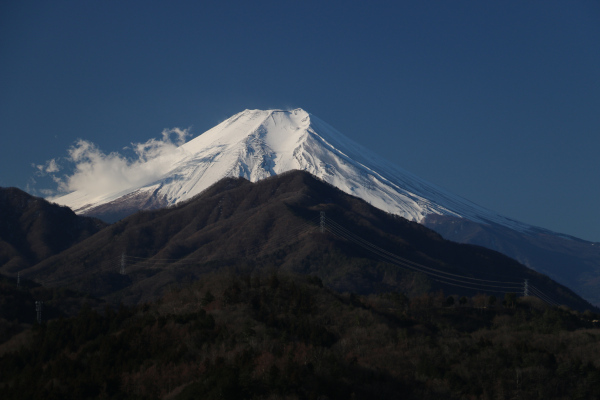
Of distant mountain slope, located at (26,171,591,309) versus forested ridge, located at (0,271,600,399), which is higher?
distant mountain slope, located at (26,171,591,309)

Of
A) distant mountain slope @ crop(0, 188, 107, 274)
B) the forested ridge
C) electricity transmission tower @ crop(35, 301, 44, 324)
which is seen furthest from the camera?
distant mountain slope @ crop(0, 188, 107, 274)

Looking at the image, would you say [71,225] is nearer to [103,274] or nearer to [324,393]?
[103,274]

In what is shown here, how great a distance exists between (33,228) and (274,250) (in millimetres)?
48250

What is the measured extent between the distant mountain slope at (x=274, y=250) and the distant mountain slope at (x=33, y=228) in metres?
5.49

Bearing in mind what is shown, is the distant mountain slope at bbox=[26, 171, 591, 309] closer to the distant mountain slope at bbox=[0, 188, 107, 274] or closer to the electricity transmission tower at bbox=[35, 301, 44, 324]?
the distant mountain slope at bbox=[0, 188, 107, 274]

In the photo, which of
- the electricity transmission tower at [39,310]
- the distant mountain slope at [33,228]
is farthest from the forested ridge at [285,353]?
the distant mountain slope at [33,228]

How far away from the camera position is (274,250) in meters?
92.9

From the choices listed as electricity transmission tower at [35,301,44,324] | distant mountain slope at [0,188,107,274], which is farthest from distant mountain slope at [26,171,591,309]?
electricity transmission tower at [35,301,44,324]

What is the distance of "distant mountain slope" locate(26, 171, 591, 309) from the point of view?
84.0 m

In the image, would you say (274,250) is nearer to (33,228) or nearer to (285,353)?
(33,228)

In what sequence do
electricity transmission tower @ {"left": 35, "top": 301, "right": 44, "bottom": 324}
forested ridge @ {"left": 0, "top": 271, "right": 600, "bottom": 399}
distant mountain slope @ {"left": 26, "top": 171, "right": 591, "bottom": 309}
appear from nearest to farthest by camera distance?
forested ridge @ {"left": 0, "top": 271, "right": 600, "bottom": 399}, electricity transmission tower @ {"left": 35, "top": 301, "right": 44, "bottom": 324}, distant mountain slope @ {"left": 26, "top": 171, "right": 591, "bottom": 309}

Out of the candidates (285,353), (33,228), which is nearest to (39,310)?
(285,353)

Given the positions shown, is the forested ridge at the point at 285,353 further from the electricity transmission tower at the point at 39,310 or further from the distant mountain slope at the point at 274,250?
the distant mountain slope at the point at 274,250

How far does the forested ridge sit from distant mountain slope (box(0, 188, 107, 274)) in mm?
77051
